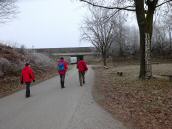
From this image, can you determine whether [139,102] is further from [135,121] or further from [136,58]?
[136,58]

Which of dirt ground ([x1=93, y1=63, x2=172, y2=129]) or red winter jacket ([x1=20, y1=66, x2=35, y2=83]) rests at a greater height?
red winter jacket ([x1=20, y1=66, x2=35, y2=83])

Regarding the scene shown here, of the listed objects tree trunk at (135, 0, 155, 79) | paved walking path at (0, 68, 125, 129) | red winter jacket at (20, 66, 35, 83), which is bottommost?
paved walking path at (0, 68, 125, 129)

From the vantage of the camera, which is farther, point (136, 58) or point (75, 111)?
point (136, 58)

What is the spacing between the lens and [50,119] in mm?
8148

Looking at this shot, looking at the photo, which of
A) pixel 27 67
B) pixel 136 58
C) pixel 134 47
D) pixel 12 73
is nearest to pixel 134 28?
pixel 134 47

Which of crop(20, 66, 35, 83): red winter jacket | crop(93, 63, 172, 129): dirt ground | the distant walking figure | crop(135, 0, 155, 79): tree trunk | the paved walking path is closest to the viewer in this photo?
the paved walking path

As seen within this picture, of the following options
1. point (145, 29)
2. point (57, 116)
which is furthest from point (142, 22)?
point (57, 116)

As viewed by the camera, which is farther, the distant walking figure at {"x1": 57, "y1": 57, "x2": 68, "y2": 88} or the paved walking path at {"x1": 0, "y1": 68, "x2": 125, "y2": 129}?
the distant walking figure at {"x1": 57, "y1": 57, "x2": 68, "y2": 88}

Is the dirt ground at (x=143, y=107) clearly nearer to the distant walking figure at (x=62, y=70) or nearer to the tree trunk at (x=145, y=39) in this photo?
the tree trunk at (x=145, y=39)

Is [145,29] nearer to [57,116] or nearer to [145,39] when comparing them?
[145,39]

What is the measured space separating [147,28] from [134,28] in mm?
83238

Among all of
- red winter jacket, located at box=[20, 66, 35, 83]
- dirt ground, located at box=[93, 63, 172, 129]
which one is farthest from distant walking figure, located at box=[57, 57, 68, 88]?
dirt ground, located at box=[93, 63, 172, 129]

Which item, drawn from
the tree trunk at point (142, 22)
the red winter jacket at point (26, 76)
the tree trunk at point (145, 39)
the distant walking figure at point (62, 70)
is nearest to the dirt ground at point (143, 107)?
the red winter jacket at point (26, 76)

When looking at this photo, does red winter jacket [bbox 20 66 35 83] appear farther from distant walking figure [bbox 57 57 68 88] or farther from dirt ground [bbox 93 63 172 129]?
dirt ground [bbox 93 63 172 129]
